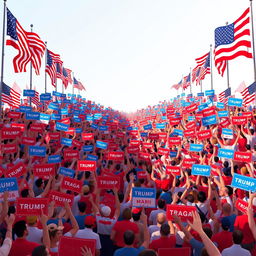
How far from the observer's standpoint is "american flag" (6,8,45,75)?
18.6m

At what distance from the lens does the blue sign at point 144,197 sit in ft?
22.8

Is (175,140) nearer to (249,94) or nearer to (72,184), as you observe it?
(72,184)

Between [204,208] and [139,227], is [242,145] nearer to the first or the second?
[204,208]

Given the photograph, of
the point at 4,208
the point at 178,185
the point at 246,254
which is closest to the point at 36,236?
the point at 4,208

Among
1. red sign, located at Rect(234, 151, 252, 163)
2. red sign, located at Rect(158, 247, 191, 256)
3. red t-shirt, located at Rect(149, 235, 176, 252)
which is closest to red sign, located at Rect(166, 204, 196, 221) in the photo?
red t-shirt, located at Rect(149, 235, 176, 252)

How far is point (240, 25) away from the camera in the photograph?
18.5 metres

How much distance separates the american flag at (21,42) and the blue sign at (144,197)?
14.6m

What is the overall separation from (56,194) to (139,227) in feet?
A: 5.73

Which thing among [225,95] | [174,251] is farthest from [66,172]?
[225,95]

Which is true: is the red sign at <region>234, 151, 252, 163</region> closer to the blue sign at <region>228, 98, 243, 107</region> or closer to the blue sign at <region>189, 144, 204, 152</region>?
the blue sign at <region>189, 144, 204, 152</region>

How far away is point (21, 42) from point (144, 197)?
1570cm

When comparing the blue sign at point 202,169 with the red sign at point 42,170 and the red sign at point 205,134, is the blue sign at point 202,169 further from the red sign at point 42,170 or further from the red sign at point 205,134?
the red sign at point 205,134

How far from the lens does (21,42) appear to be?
19578mm

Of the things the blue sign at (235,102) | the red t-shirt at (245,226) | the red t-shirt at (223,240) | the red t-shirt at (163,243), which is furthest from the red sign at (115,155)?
the blue sign at (235,102)
